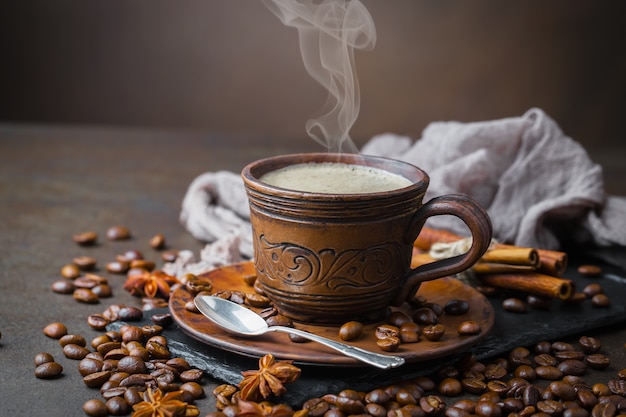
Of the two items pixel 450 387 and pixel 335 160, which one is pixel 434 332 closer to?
pixel 450 387

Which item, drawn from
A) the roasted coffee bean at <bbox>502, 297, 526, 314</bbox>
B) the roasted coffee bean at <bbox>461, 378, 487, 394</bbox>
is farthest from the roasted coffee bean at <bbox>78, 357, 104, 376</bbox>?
the roasted coffee bean at <bbox>502, 297, 526, 314</bbox>

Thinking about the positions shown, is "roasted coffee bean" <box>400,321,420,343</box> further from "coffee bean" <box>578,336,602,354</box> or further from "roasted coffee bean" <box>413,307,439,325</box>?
"coffee bean" <box>578,336,602,354</box>

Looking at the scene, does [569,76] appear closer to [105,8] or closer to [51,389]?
[105,8]

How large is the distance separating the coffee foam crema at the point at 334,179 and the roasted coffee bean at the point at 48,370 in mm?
532

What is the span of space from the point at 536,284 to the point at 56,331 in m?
1.06

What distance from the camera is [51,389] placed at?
1.43m

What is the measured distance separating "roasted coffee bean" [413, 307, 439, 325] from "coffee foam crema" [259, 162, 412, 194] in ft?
0.83

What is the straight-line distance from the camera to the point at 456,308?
162cm

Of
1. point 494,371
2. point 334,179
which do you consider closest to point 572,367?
point 494,371

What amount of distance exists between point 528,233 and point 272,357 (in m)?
1.09

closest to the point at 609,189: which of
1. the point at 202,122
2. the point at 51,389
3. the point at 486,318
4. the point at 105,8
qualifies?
the point at 486,318

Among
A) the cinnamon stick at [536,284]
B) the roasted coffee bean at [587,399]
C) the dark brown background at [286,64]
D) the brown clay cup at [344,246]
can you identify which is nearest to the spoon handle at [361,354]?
the brown clay cup at [344,246]

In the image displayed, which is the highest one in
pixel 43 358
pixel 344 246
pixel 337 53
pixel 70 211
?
pixel 337 53

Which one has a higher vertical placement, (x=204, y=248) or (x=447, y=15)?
(x=447, y=15)
